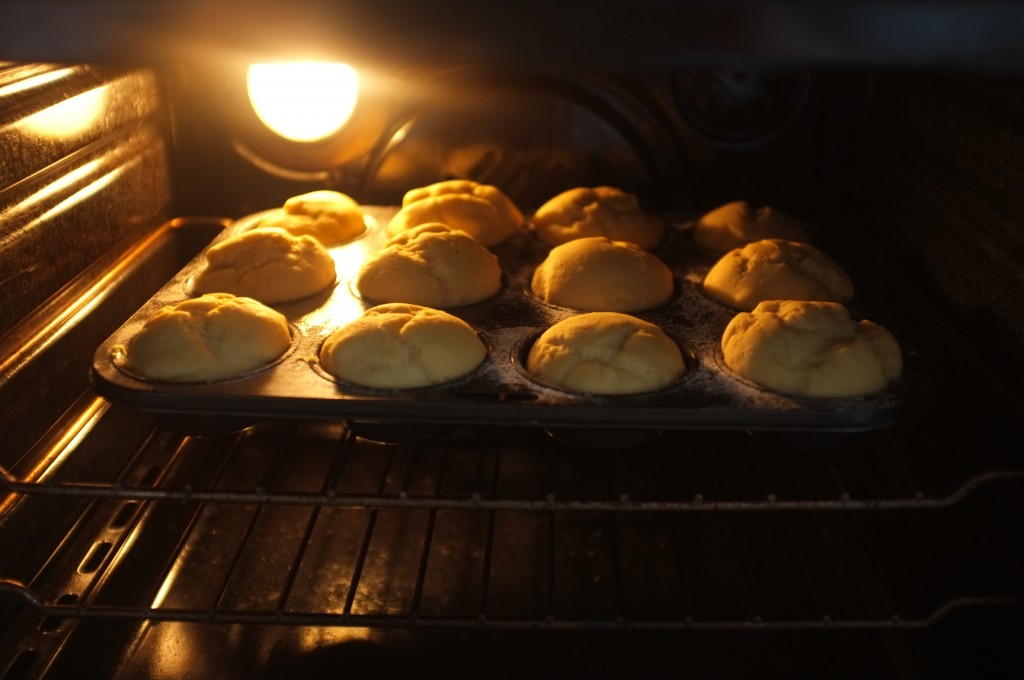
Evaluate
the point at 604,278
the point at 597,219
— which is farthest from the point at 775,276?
the point at 597,219

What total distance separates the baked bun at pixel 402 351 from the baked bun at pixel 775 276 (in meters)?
0.73

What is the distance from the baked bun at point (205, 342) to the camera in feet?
5.96

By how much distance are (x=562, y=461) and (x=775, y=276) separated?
785 millimetres

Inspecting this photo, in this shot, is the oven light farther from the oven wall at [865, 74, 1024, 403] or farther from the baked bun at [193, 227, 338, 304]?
the oven wall at [865, 74, 1024, 403]

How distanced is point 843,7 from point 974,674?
144cm

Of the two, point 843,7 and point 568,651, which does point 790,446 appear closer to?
point 568,651

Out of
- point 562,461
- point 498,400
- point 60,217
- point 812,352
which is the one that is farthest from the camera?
point 562,461

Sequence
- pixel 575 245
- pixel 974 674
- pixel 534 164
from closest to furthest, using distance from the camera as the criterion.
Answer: pixel 974 674 < pixel 575 245 < pixel 534 164

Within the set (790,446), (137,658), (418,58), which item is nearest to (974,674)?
(790,446)

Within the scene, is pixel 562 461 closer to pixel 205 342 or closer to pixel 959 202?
pixel 205 342

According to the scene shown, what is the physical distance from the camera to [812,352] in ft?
6.07

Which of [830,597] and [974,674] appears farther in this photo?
[830,597]

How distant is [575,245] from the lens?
2.30 m

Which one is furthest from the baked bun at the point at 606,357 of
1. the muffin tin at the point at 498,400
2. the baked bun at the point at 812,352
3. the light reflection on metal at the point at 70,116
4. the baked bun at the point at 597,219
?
the light reflection on metal at the point at 70,116
